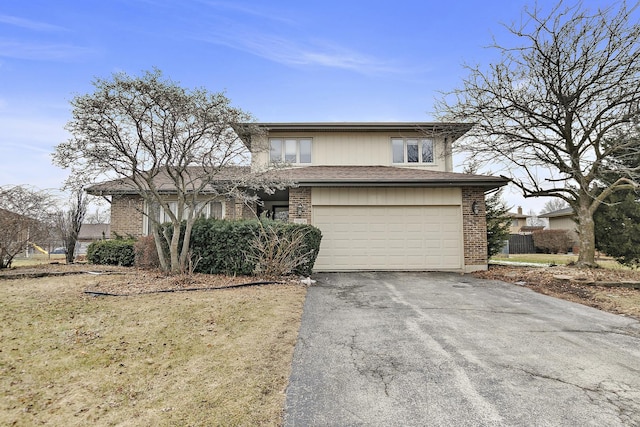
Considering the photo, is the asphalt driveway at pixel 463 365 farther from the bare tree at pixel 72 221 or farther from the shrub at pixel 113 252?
the bare tree at pixel 72 221

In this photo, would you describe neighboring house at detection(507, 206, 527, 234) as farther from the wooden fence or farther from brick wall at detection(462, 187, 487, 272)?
brick wall at detection(462, 187, 487, 272)

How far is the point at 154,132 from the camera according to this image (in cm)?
837

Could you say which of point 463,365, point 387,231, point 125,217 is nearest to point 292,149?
point 387,231

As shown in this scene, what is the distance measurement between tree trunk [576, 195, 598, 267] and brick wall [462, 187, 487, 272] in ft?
9.03

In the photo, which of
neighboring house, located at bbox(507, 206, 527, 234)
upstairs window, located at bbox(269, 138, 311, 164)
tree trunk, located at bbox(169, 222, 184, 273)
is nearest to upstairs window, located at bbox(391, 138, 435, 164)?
upstairs window, located at bbox(269, 138, 311, 164)

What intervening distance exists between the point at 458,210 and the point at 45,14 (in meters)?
14.3

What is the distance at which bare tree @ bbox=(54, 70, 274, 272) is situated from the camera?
25.5ft

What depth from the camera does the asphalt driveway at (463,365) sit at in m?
2.68

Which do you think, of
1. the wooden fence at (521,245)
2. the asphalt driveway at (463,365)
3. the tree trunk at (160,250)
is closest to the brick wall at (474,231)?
the asphalt driveway at (463,365)

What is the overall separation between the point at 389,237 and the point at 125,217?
10269 millimetres

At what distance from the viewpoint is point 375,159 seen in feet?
43.7

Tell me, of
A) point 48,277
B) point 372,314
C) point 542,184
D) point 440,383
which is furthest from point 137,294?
point 542,184

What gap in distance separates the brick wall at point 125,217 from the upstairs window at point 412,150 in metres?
10.2

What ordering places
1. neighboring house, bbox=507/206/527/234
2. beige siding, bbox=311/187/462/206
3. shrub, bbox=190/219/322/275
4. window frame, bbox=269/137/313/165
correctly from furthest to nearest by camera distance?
neighboring house, bbox=507/206/527/234
window frame, bbox=269/137/313/165
beige siding, bbox=311/187/462/206
shrub, bbox=190/219/322/275
